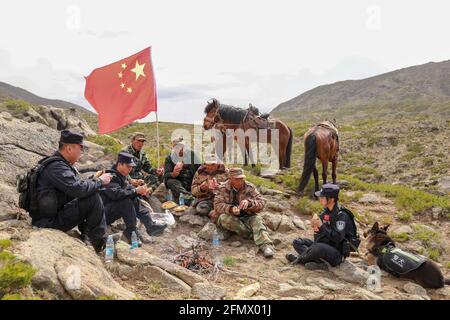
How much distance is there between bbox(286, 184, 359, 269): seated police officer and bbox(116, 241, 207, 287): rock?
220 cm

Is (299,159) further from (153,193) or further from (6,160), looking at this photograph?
(6,160)

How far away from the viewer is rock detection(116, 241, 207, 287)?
5107mm

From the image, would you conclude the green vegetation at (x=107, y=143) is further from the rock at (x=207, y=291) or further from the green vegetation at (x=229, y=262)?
the rock at (x=207, y=291)

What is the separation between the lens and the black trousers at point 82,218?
212 inches

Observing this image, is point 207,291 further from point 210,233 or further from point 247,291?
point 210,233

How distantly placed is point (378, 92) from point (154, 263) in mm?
140851

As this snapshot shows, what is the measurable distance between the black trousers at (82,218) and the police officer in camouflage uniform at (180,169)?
3.64m

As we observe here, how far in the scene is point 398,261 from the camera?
605cm

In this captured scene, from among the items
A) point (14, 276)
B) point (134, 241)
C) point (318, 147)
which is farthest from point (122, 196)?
point (318, 147)

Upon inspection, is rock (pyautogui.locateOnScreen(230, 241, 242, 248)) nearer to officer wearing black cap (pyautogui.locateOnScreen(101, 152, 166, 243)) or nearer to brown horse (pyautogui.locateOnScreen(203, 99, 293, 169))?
officer wearing black cap (pyautogui.locateOnScreen(101, 152, 166, 243))

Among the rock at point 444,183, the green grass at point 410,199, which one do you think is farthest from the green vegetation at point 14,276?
the rock at point 444,183

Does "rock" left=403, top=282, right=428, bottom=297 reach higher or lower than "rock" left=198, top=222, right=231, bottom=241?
lower

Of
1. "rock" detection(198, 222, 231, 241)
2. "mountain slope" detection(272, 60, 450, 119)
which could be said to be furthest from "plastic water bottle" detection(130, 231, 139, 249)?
"mountain slope" detection(272, 60, 450, 119)

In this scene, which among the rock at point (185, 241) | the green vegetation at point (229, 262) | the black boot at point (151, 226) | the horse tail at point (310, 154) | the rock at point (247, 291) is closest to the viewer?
the rock at point (247, 291)
